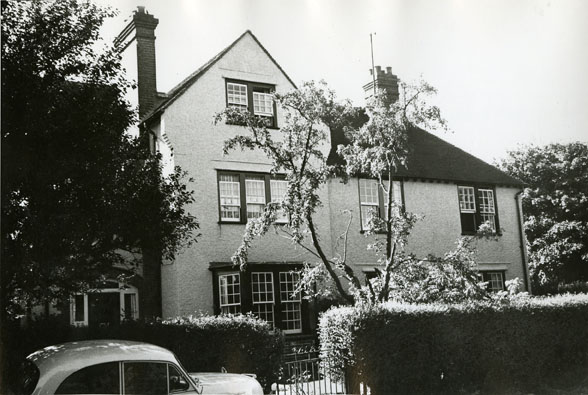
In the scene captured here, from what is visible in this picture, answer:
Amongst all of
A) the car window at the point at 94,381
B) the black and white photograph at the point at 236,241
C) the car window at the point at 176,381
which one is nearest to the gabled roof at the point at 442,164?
the black and white photograph at the point at 236,241

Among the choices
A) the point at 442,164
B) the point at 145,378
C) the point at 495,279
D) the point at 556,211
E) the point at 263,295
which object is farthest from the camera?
the point at 556,211

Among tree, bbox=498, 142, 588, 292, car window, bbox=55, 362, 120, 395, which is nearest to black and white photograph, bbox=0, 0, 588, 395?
car window, bbox=55, 362, 120, 395

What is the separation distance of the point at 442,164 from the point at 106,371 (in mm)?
20777

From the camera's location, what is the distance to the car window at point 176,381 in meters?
8.05

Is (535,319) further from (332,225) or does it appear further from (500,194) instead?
(500,194)

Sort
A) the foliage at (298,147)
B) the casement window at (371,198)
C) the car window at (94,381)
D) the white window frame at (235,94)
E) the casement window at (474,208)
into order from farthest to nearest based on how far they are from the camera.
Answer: the casement window at (474,208) < the casement window at (371,198) < the white window frame at (235,94) < the foliage at (298,147) < the car window at (94,381)

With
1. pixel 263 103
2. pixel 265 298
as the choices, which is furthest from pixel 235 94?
pixel 265 298

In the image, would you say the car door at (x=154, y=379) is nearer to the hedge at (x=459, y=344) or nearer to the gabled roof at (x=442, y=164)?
the hedge at (x=459, y=344)

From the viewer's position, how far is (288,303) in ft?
66.5

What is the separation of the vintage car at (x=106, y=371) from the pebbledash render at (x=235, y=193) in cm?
977

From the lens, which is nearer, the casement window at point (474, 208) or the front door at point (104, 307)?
the front door at point (104, 307)

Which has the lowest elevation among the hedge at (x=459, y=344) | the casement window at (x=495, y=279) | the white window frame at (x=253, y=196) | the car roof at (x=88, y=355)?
the hedge at (x=459, y=344)

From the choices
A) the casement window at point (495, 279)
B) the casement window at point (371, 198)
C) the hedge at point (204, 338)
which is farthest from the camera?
the casement window at point (495, 279)

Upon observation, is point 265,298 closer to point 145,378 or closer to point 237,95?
point 237,95
